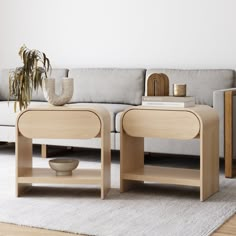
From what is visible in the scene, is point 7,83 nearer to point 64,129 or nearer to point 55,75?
point 55,75

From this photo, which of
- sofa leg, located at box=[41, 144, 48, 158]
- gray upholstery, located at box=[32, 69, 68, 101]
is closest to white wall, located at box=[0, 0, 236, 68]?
gray upholstery, located at box=[32, 69, 68, 101]

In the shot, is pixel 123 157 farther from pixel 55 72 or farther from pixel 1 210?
pixel 55 72

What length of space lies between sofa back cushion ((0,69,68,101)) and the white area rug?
1.59 meters

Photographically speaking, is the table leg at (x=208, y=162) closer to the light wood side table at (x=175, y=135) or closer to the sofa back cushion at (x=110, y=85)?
the light wood side table at (x=175, y=135)

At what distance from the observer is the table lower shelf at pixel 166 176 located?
10.9ft

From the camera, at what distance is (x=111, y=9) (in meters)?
5.27

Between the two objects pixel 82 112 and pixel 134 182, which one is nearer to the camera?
pixel 82 112

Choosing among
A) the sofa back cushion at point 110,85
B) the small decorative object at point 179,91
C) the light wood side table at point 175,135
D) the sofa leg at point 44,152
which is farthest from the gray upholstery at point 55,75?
the small decorative object at point 179,91

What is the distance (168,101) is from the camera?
3389 millimetres

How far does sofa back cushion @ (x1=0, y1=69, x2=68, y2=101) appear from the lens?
17.2 feet

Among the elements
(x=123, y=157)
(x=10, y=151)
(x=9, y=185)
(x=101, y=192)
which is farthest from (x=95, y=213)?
(x=10, y=151)

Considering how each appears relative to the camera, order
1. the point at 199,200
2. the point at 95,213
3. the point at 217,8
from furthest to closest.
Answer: the point at 217,8, the point at 199,200, the point at 95,213

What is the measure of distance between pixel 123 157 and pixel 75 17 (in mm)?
2344

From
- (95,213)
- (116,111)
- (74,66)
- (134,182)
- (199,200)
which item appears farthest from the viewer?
(74,66)
